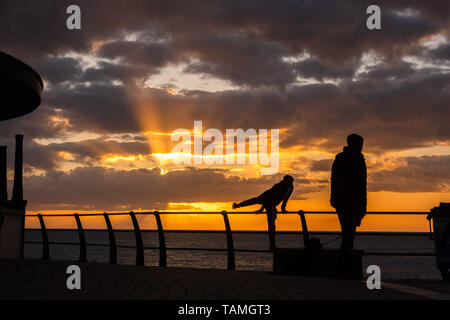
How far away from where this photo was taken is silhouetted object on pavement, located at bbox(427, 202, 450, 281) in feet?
36.5

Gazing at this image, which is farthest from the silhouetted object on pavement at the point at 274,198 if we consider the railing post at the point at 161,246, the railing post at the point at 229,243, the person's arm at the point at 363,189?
the person's arm at the point at 363,189

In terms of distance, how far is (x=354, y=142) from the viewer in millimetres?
9484

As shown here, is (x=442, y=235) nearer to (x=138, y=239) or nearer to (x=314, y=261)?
(x=314, y=261)

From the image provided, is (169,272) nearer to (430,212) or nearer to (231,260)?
(231,260)

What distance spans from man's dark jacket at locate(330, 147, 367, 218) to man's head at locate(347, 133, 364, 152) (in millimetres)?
68

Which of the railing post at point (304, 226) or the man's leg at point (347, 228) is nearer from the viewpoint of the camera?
the man's leg at point (347, 228)

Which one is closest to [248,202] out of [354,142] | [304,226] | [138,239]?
[304,226]

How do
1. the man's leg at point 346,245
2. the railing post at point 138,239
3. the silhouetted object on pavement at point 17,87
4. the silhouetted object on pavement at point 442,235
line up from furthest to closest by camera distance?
the railing post at point 138,239, the silhouetted object on pavement at point 442,235, the man's leg at point 346,245, the silhouetted object on pavement at point 17,87

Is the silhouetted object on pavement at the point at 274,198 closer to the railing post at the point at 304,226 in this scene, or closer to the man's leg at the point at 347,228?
the railing post at the point at 304,226

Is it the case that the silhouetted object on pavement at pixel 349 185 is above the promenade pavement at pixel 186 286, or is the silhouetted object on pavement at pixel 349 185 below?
above

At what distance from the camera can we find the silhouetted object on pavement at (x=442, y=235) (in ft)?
36.5

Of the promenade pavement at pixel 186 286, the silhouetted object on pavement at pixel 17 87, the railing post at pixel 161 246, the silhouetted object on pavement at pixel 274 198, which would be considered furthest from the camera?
the railing post at pixel 161 246

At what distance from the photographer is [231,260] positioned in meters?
12.2
